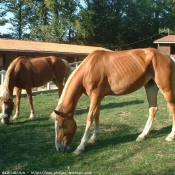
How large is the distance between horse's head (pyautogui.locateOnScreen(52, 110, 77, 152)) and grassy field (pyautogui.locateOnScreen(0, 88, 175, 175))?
15 centimetres

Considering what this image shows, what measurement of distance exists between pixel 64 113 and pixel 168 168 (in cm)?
187

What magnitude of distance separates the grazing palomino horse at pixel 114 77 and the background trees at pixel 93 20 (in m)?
33.5

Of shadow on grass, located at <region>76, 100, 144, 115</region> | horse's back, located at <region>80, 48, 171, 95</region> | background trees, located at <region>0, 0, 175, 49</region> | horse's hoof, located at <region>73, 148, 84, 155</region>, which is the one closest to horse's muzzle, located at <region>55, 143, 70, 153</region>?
horse's hoof, located at <region>73, 148, 84, 155</region>

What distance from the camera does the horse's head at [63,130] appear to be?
4531 mm

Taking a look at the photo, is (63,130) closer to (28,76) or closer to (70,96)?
(70,96)

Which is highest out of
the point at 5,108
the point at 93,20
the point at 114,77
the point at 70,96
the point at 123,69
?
the point at 93,20

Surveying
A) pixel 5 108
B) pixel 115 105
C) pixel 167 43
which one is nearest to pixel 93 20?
pixel 167 43

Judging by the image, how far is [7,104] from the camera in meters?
6.68

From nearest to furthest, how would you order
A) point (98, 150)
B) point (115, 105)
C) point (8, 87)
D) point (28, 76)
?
1. point (98, 150)
2. point (8, 87)
3. point (28, 76)
4. point (115, 105)

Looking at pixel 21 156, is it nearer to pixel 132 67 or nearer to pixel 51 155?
pixel 51 155

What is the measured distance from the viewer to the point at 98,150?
479 centimetres

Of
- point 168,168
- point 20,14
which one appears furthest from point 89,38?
point 168,168

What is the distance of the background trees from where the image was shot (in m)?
38.8

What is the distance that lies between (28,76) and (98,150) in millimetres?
3895
